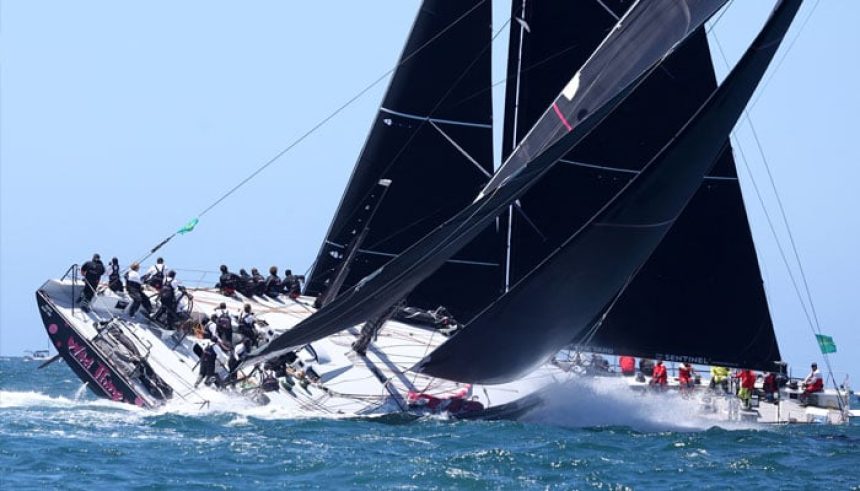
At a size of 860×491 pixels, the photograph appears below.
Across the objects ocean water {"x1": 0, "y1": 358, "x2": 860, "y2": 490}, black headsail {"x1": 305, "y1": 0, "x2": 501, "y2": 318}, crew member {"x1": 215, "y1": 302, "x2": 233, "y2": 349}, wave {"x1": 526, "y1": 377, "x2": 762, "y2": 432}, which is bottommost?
ocean water {"x1": 0, "y1": 358, "x2": 860, "y2": 490}

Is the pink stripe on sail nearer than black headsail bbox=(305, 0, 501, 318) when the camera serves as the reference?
Yes

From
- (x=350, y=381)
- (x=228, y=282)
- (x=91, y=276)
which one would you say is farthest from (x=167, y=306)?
(x=350, y=381)

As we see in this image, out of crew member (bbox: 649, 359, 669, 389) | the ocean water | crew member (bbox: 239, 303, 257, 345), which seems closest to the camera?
the ocean water

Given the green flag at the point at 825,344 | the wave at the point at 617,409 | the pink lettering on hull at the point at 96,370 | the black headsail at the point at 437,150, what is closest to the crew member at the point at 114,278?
the pink lettering on hull at the point at 96,370

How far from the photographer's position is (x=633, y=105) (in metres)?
28.9

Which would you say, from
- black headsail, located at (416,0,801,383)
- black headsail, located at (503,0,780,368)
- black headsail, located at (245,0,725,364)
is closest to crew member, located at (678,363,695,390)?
black headsail, located at (503,0,780,368)

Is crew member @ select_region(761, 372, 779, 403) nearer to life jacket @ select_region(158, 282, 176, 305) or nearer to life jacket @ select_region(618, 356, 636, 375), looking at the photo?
life jacket @ select_region(618, 356, 636, 375)

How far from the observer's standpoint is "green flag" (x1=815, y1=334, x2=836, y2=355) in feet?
107

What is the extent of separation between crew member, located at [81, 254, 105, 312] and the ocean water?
7.79 ft

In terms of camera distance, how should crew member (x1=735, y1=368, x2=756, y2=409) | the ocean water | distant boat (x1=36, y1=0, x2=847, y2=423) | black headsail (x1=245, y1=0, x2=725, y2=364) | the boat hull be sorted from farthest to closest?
crew member (x1=735, y1=368, x2=756, y2=409)
the boat hull
distant boat (x1=36, y1=0, x2=847, y2=423)
black headsail (x1=245, y1=0, x2=725, y2=364)
the ocean water

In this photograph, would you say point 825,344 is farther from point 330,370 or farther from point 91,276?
point 91,276

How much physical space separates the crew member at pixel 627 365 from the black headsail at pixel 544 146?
17.5ft

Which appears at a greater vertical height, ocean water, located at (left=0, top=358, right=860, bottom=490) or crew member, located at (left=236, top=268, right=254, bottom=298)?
crew member, located at (left=236, top=268, right=254, bottom=298)

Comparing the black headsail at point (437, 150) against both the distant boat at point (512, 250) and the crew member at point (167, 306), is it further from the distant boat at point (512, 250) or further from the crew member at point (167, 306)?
the crew member at point (167, 306)
